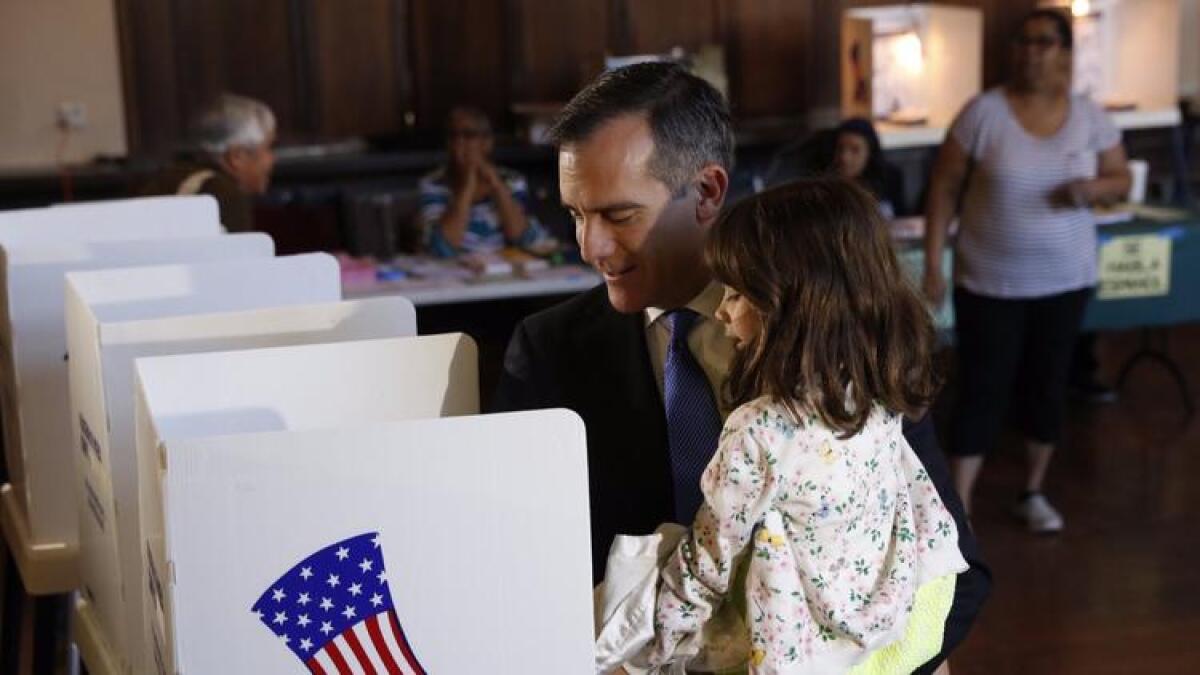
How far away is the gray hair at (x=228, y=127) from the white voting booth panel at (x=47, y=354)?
195cm

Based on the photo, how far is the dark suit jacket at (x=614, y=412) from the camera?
1914 millimetres

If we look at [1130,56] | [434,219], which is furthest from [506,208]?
[1130,56]

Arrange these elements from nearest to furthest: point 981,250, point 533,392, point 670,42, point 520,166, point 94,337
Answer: point 533,392 < point 94,337 < point 981,250 < point 520,166 < point 670,42

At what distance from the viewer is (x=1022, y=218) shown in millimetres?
4797

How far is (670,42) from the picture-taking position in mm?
7758

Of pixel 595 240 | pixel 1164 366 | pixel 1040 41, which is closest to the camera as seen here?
pixel 595 240

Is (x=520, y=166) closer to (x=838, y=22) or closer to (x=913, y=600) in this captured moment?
(x=838, y=22)

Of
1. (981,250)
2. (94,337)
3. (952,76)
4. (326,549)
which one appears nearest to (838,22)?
(952,76)

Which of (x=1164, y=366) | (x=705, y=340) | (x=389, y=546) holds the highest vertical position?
(x=705, y=340)

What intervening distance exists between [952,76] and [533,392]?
6.30 metres

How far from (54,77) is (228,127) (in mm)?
2148

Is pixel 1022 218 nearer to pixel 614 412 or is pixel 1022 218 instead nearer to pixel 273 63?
pixel 614 412

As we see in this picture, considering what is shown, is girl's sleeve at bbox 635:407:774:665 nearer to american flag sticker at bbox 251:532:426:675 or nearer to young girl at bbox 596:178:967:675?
young girl at bbox 596:178:967:675

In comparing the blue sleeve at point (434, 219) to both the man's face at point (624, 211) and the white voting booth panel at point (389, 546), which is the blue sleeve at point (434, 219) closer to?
the man's face at point (624, 211)
